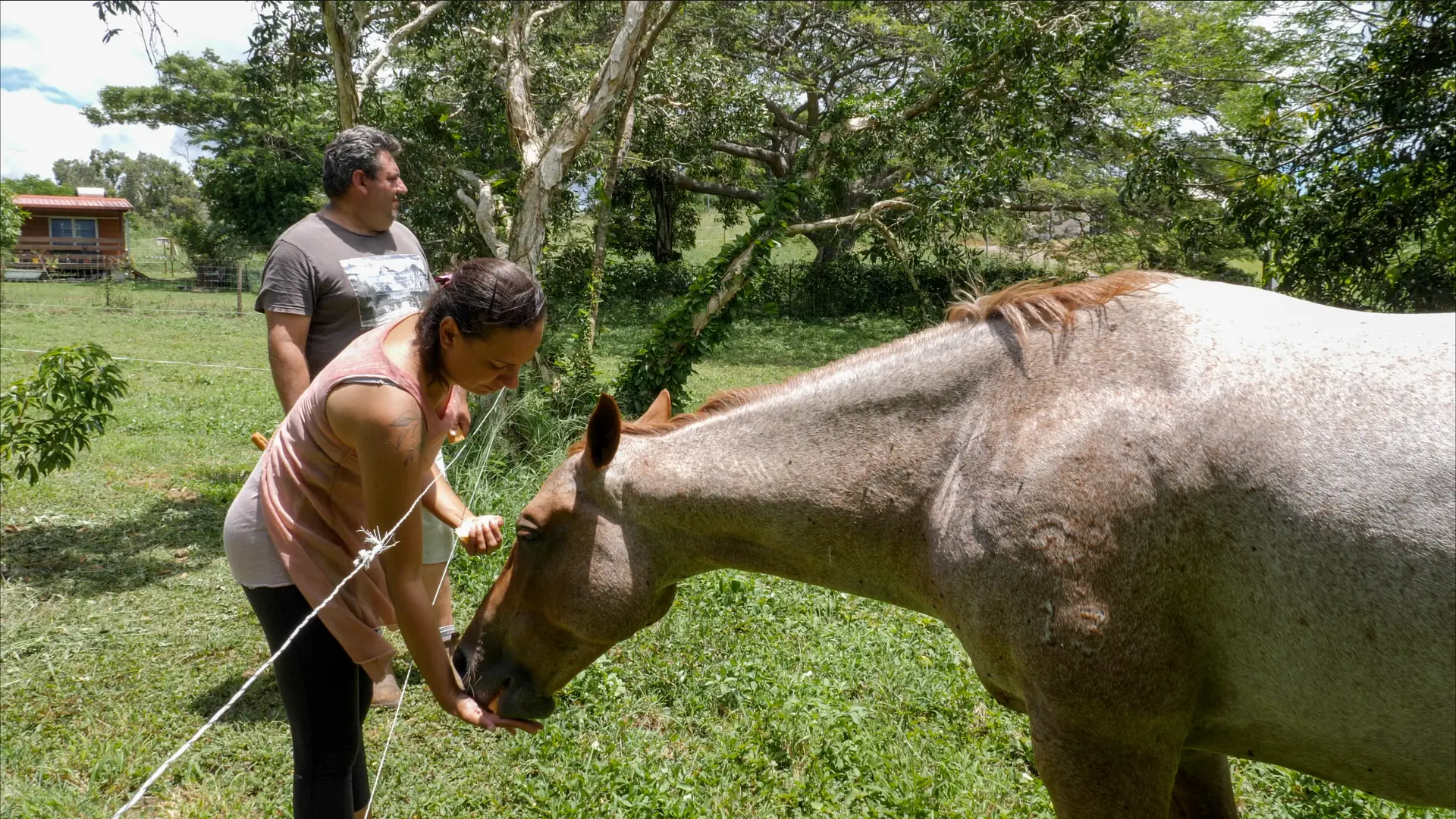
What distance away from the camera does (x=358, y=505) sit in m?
2.25

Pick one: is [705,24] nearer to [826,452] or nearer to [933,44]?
[933,44]

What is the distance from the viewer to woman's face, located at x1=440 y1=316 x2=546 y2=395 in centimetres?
205

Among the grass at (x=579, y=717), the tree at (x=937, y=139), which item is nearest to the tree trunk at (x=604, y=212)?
the tree at (x=937, y=139)

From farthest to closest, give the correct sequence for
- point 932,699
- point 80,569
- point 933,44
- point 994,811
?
point 933,44 → point 80,569 → point 932,699 → point 994,811

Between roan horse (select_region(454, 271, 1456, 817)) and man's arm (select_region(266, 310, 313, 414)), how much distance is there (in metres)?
1.32

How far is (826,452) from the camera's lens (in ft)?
7.64

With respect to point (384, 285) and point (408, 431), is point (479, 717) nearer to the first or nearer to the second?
point (408, 431)

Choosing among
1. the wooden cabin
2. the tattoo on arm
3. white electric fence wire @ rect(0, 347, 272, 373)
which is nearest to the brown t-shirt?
the tattoo on arm

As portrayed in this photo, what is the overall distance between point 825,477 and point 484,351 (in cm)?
94

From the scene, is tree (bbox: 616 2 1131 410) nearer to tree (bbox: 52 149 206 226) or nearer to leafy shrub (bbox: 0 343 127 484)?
leafy shrub (bbox: 0 343 127 484)

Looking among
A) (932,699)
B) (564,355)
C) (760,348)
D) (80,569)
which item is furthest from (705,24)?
(932,699)

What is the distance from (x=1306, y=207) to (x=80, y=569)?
33.5 ft

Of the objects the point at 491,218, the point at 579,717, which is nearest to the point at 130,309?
the point at 491,218

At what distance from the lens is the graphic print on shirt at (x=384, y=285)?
10.5 ft
